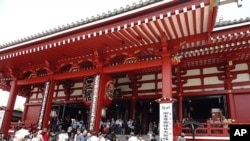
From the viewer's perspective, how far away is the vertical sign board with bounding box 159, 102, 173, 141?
802 cm

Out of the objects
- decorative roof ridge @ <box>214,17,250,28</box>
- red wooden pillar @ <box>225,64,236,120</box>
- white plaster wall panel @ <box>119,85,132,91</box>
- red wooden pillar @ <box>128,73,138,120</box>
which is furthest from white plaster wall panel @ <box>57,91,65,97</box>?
decorative roof ridge @ <box>214,17,250,28</box>

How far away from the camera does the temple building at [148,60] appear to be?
8.09 m

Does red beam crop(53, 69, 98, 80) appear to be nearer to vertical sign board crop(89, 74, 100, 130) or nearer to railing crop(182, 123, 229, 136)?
vertical sign board crop(89, 74, 100, 130)

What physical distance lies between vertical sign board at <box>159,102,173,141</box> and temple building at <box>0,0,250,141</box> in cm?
4

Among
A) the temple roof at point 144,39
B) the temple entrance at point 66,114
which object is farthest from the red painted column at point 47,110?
the temple entrance at point 66,114

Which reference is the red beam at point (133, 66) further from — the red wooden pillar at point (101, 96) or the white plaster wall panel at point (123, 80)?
the white plaster wall panel at point (123, 80)

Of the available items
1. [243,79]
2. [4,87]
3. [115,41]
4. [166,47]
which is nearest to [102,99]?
[115,41]

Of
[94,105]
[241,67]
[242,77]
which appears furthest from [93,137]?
[241,67]

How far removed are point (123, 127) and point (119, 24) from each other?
783cm

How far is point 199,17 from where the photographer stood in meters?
7.59

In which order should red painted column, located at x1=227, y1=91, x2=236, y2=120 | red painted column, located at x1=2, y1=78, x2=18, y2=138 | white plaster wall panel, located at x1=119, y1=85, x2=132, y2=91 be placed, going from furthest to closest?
1. white plaster wall panel, located at x1=119, y1=85, x2=132, y2=91
2. red painted column, located at x1=2, y1=78, x2=18, y2=138
3. red painted column, located at x1=227, y1=91, x2=236, y2=120

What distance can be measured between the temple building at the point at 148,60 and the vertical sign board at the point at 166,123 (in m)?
0.04

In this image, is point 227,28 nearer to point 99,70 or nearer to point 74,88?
point 99,70

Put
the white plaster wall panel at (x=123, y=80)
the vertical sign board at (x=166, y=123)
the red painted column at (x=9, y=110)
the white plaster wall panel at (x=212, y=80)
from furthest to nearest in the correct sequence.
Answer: the white plaster wall panel at (x=123, y=80) < the red painted column at (x=9, y=110) < the white plaster wall panel at (x=212, y=80) < the vertical sign board at (x=166, y=123)
